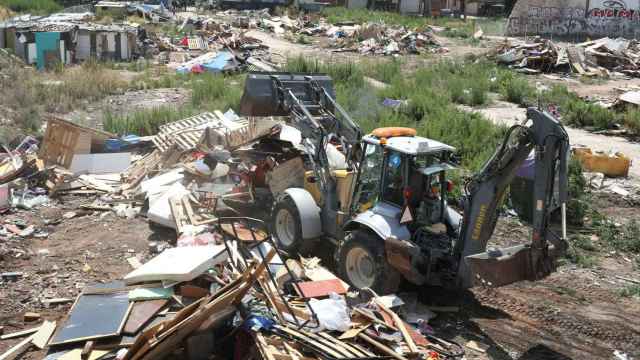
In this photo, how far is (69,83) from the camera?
61.9 feet

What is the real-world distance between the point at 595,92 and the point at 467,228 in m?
17.2

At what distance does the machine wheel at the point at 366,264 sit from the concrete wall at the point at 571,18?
1211 inches

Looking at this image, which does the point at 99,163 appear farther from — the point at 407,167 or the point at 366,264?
the point at 407,167

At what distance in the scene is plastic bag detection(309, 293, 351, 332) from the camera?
20.3 feet

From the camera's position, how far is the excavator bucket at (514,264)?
6.05 metres

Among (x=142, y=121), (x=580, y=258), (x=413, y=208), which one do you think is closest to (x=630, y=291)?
(x=580, y=258)

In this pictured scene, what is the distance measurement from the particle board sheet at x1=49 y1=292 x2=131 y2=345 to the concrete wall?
32.5 m

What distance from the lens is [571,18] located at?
3462 centimetres

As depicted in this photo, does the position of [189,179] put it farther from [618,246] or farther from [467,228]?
[618,246]

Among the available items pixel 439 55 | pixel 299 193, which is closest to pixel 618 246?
pixel 299 193

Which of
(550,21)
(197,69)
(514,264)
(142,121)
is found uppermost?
(550,21)

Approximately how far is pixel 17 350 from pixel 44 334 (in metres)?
0.34

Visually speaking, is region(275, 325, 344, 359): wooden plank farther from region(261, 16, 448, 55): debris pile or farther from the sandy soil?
region(261, 16, 448, 55): debris pile

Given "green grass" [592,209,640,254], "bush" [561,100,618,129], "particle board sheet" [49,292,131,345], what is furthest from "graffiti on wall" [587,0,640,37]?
"particle board sheet" [49,292,131,345]
